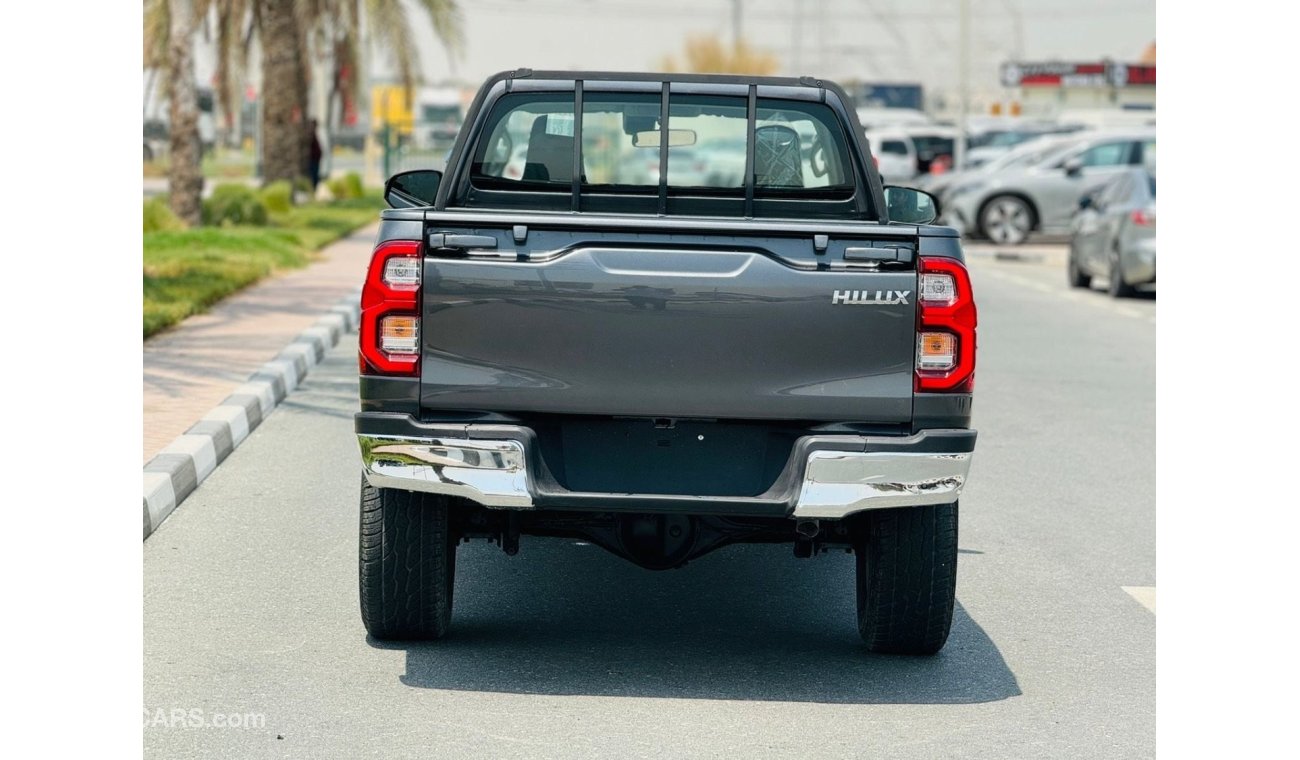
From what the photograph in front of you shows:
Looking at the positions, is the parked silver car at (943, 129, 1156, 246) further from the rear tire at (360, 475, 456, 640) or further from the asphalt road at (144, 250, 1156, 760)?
the rear tire at (360, 475, 456, 640)

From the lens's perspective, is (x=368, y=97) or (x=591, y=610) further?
(x=368, y=97)

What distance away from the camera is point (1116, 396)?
495 inches

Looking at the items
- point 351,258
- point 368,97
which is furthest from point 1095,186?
point 368,97

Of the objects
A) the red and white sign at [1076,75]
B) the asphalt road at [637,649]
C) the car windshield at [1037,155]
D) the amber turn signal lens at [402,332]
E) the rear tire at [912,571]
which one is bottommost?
the asphalt road at [637,649]

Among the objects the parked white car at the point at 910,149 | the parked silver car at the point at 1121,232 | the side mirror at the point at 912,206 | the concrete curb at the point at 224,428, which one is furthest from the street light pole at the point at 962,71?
the side mirror at the point at 912,206

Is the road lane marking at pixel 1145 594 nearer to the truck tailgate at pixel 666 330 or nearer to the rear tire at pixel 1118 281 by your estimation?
the truck tailgate at pixel 666 330

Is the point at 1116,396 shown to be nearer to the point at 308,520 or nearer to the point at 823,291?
the point at 308,520

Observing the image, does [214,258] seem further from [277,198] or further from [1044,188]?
[1044,188]

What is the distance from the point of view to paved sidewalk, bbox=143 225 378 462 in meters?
10.2

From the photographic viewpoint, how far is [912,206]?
695 cm

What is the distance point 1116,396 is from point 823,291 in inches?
310

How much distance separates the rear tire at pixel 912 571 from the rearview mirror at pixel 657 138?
156 centimetres

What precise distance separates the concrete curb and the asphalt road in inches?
4.3

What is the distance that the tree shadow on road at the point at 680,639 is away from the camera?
17.9 feet
